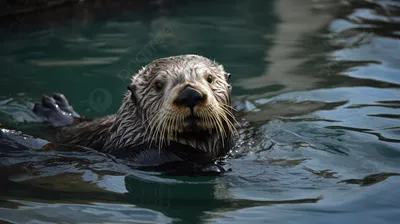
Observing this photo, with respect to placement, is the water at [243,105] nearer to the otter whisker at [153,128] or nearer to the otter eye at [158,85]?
the otter whisker at [153,128]

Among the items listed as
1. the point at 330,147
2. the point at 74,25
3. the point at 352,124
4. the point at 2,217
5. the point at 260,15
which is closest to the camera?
the point at 2,217

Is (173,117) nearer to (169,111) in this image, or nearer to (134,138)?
(169,111)

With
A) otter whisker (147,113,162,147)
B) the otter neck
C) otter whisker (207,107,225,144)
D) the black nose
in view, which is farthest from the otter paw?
the black nose

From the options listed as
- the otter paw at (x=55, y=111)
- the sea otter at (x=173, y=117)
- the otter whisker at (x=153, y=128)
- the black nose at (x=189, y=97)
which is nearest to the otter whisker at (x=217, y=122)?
the sea otter at (x=173, y=117)

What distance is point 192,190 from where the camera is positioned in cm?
490

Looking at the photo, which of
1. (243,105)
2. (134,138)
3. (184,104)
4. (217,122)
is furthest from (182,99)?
(243,105)

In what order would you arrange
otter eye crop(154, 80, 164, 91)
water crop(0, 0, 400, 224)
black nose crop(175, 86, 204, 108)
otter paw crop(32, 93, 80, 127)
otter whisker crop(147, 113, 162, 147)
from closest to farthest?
water crop(0, 0, 400, 224) → black nose crop(175, 86, 204, 108) → otter whisker crop(147, 113, 162, 147) → otter eye crop(154, 80, 164, 91) → otter paw crop(32, 93, 80, 127)

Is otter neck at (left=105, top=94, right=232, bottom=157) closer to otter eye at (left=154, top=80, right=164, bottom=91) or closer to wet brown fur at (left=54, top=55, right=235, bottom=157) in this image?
wet brown fur at (left=54, top=55, right=235, bottom=157)

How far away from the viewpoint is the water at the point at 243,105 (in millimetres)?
4582

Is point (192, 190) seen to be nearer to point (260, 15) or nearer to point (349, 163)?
point (349, 163)

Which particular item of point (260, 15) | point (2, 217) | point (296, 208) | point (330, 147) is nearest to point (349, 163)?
point (330, 147)

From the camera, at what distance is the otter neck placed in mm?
5477

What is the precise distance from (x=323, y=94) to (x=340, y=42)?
83.6 inches

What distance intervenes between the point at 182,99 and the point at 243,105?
2.31m
